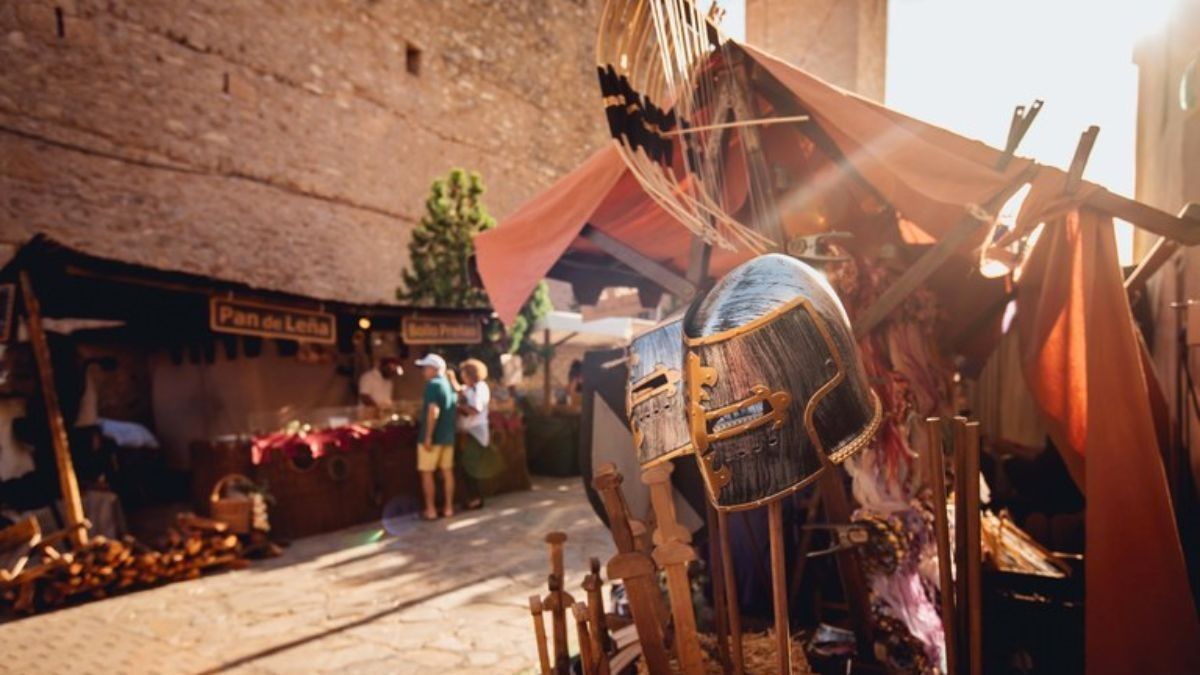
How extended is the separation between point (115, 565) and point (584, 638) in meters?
4.86

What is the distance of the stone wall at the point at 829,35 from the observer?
27.9 ft

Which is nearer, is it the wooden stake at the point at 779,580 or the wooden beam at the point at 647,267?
the wooden stake at the point at 779,580

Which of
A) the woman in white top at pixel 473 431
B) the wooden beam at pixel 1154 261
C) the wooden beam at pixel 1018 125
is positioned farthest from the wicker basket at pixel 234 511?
the wooden beam at pixel 1154 261

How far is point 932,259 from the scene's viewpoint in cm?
266

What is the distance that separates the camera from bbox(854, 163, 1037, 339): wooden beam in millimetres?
2402

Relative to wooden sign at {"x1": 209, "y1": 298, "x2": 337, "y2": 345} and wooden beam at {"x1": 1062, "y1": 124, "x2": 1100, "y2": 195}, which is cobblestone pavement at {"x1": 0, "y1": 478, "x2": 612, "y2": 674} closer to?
wooden sign at {"x1": 209, "y1": 298, "x2": 337, "y2": 345}

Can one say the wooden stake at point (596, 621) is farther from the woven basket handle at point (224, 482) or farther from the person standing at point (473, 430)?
the person standing at point (473, 430)

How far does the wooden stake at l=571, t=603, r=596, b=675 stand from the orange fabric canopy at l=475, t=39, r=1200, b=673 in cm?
163

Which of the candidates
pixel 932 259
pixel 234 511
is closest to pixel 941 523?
pixel 932 259

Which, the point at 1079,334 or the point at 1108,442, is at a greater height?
the point at 1079,334

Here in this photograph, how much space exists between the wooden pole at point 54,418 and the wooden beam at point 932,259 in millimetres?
5859

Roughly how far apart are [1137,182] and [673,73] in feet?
12.1

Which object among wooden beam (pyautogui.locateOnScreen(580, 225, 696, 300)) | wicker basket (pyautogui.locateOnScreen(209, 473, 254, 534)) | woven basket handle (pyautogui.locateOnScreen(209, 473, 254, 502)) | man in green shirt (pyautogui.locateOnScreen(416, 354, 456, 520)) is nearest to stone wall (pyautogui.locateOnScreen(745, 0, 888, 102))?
man in green shirt (pyautogui.locateOnScreen(416, 354, 456, 520))

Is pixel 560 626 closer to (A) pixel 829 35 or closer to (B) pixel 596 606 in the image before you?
(B) pixel 596 606
